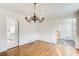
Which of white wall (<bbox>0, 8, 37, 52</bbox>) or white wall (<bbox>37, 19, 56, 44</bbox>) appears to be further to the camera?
white wall (<bbox>0, 8, 37, 52</bbox>)

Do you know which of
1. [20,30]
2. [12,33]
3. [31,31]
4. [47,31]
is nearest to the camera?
[47,31]

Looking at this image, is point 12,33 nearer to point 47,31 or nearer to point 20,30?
point 20,30

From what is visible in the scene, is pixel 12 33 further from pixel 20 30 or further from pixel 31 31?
pixel 31 31

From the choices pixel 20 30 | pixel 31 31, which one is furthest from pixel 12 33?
pixel 31 31

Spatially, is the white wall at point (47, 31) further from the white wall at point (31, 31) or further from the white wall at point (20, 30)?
the white wall at point (20, 30)

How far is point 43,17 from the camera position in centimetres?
372

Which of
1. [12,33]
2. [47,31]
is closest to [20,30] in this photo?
[12,33]

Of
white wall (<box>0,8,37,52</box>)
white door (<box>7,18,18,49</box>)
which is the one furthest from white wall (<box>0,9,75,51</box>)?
white door (<box>7,18,18,49</box>)

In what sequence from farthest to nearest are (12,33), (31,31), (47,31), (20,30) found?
(20,30), (31,31), (12,33), (47,31)

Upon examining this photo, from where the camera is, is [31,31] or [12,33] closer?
[12,33]

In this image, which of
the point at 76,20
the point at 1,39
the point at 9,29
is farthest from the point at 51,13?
the point at 1,39

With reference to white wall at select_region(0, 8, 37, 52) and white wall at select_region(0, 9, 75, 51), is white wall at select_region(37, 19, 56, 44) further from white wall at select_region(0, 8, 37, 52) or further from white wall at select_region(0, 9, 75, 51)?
white wall at select_region(0, 8, 37, 52)

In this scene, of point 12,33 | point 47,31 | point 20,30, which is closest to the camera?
point 47,31

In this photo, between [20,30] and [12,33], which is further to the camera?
[20,30]
